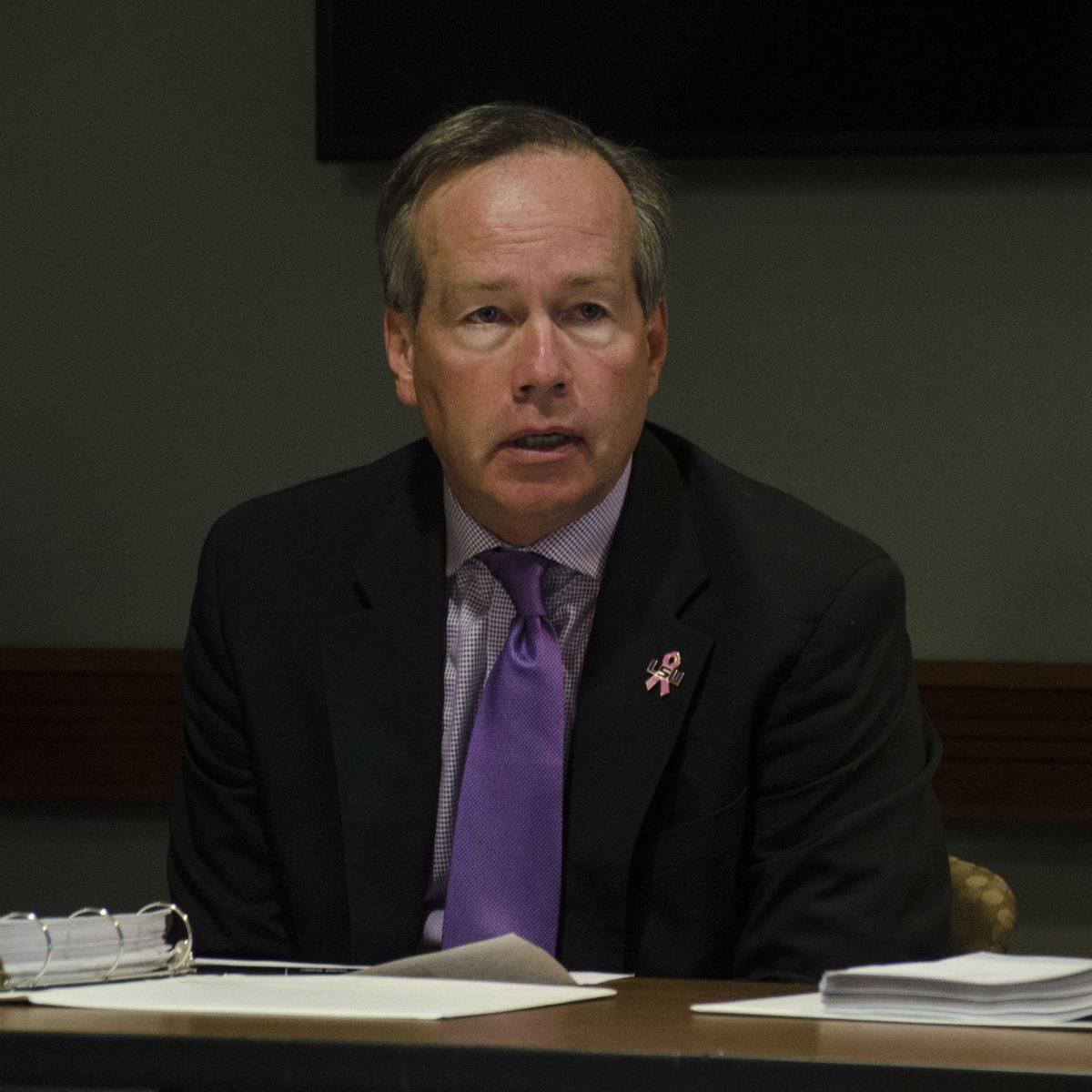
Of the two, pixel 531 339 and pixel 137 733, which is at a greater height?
pixel 531 339

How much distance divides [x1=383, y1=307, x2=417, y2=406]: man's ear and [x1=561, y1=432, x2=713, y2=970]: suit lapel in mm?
322

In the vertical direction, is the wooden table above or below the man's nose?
below

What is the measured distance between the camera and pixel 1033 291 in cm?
313

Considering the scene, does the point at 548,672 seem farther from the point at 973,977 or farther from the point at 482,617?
the point at 973,977

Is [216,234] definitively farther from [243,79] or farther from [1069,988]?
[1069,988]

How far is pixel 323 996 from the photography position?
3.87 ft

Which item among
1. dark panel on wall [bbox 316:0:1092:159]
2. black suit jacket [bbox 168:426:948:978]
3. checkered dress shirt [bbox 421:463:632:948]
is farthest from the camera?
dark panel on wall [bbox 316:0:1092:159]

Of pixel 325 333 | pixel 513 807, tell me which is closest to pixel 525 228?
pixel 513 807

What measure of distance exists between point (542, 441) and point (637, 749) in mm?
338

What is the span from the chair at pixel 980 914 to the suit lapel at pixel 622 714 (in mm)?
359

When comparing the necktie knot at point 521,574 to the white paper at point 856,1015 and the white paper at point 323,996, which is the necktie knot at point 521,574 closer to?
the white paper at point 323,996

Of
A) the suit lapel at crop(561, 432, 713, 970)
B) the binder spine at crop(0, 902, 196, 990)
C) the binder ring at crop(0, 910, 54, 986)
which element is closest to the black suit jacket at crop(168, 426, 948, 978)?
the suit lapel at crop(561, 432, 713, 970)

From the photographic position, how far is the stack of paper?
1098mm

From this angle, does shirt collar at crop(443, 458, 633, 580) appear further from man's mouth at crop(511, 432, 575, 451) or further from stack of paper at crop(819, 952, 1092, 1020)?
stack of paper at crop(819, 952, 1092, 1020)
